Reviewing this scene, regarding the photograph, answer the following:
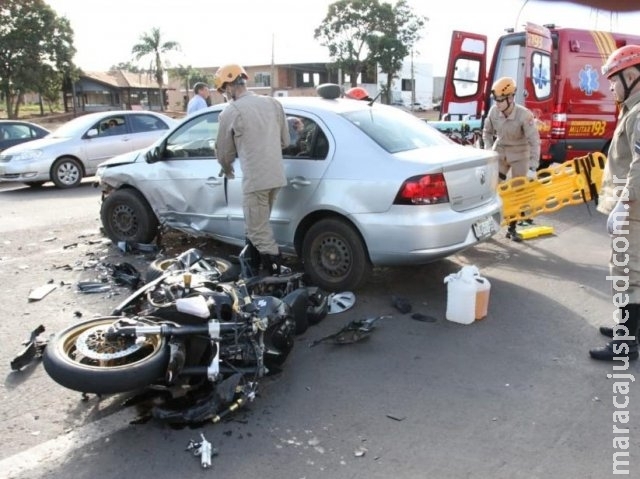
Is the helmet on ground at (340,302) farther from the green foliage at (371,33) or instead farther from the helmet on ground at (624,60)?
the green foliage at (371,33)

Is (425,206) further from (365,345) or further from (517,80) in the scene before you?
(517,80)

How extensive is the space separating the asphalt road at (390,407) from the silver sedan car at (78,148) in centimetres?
746

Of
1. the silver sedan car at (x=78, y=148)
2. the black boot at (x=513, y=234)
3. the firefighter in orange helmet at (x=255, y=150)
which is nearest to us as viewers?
the firefighter in orange helmet at (x=255, y=150)

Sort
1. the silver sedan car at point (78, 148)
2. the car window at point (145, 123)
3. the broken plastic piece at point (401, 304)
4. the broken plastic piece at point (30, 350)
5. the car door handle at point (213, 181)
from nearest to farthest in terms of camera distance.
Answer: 1. the broken plastic piece at point (30, 350)
2. the broken plastic piece at point (401, 304)
3. the car door handle at point (213, 181)
4. the silver sedan car at point (78, 148)
5. the car window at point (145, 123)

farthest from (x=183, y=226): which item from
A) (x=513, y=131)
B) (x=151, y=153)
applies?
(x=513, y=131)

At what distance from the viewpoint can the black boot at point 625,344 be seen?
12.6 feet

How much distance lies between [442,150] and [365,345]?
1.98m

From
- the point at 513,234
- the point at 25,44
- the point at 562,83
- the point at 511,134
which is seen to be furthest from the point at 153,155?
the point at 25,44

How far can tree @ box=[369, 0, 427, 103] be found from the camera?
179ft

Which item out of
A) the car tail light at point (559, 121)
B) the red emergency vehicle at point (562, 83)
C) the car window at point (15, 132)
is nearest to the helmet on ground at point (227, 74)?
the red emergency vehicle at point (562, 83)

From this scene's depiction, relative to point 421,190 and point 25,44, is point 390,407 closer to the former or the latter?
point 421,190

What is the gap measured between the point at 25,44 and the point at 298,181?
3482cm

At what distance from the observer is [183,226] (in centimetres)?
615

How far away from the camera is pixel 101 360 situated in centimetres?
310
